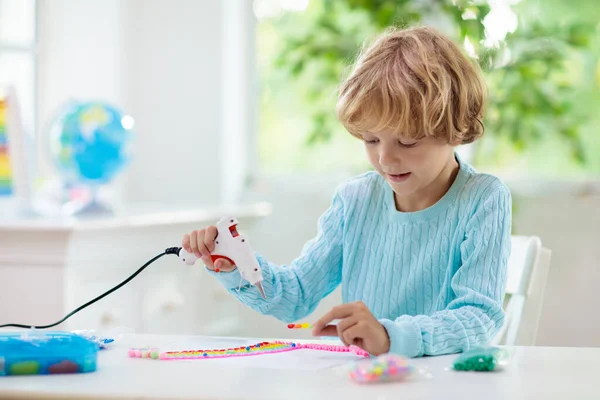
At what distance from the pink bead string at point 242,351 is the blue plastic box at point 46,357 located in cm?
12

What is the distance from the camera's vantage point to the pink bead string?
1.11 m

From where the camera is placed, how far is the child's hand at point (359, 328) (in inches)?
42.8

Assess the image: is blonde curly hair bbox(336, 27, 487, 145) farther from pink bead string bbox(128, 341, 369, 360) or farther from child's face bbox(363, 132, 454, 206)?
pink bead string bbox(128, 341, 369, 360)

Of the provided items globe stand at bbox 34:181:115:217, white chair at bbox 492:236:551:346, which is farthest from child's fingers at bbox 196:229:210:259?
globe stand at bbox 34:181:115:217

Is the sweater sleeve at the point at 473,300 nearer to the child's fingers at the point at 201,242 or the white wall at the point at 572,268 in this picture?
the child's fingers at the point at 201,242

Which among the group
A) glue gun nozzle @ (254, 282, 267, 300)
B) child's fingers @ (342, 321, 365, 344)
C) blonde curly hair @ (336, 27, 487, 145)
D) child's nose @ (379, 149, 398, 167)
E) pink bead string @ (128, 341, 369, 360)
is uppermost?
blonde curly hair @ (336, 27, 487, 145)

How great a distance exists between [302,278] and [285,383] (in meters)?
0.59

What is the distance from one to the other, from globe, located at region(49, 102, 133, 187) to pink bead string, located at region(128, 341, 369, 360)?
1.25 metres

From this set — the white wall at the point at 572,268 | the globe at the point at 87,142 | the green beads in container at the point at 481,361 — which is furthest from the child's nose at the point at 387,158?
the white wall at the point at 572,268

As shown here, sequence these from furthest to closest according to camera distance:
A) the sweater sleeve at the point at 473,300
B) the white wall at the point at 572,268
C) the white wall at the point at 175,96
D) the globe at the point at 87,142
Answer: the white wall at the point at 175,96 < the white wall at the point at 572,268 < the globe at the point at 87,142 < the sweater sleeve at the point at 473,300

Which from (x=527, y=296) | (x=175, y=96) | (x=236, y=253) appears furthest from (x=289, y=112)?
(x=236, y=253)

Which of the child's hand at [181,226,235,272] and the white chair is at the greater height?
the child's hand at [181,226,235,272]

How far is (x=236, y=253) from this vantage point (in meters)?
1.28

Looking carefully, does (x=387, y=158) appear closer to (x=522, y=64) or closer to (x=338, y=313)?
(x=338, y=313)
